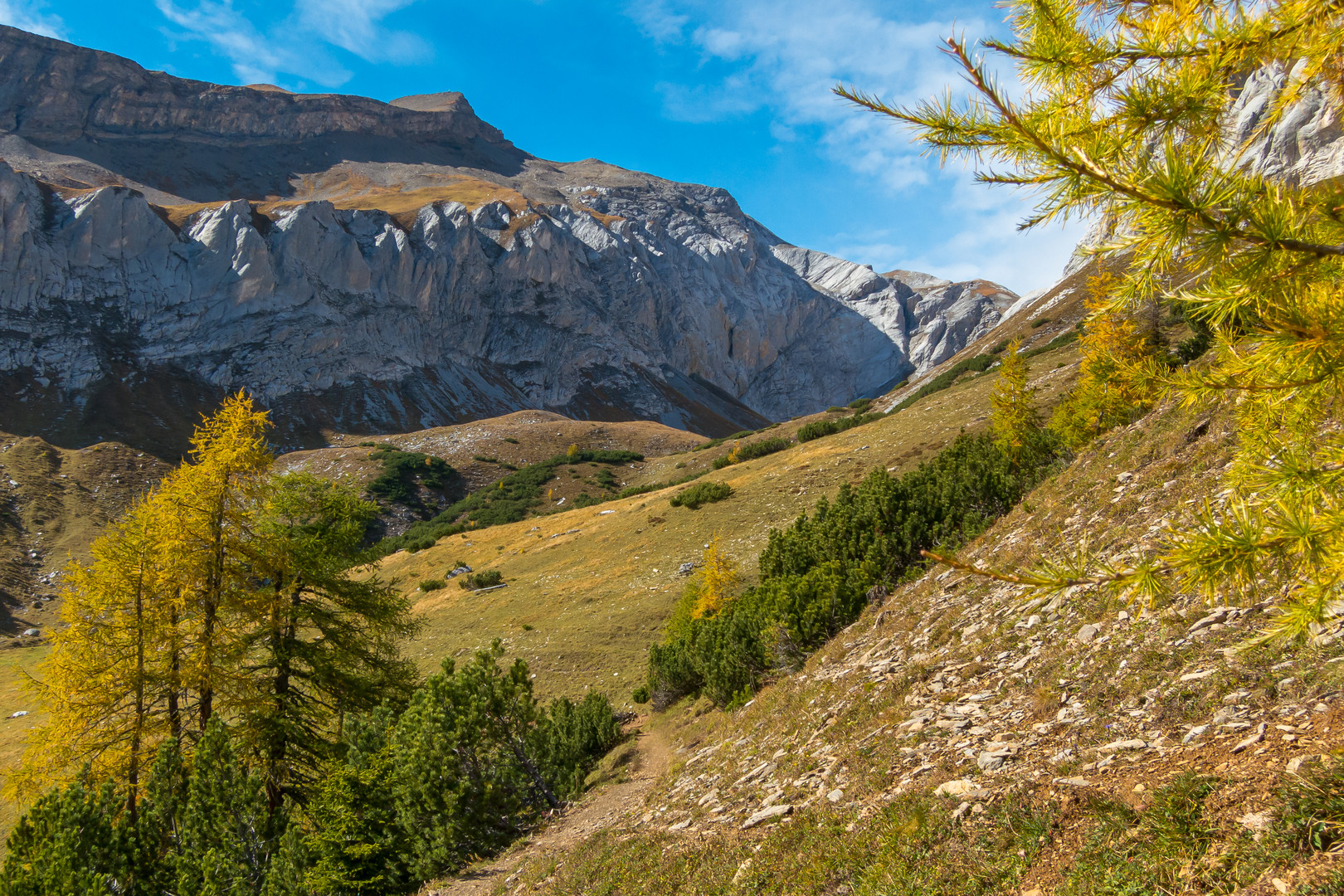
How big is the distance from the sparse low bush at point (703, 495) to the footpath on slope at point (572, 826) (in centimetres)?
2011

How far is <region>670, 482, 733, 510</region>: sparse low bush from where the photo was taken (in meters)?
33.8

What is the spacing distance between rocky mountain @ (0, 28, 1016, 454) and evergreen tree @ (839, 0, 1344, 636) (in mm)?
87306

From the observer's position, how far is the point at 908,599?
475 inches

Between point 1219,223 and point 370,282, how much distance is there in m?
116

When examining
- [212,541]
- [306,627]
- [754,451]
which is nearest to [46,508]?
[754,451]

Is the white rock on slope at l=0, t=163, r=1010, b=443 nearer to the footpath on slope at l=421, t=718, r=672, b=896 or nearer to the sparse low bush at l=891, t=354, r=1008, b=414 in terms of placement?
the sparse low bush at l=891, t=354, r=1008, b=414

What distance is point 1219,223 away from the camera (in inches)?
109

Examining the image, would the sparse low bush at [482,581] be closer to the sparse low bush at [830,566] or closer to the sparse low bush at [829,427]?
the sparse low bush at [830,566]

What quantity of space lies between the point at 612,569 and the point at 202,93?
17938 cm

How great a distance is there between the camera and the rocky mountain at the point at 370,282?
3226 inches

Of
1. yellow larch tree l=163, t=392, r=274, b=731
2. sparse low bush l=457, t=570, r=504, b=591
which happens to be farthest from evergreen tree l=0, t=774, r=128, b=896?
sparse low bush l=457, t=570, r=504, b=591

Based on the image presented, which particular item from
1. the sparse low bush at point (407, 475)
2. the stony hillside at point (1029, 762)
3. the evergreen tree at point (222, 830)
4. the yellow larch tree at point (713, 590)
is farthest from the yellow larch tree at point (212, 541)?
the sparse low bush at point (407, 475)

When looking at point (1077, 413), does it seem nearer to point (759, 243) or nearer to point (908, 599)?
point (908, 599)

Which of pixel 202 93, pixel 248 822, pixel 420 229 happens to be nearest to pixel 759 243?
pixel 420 229
